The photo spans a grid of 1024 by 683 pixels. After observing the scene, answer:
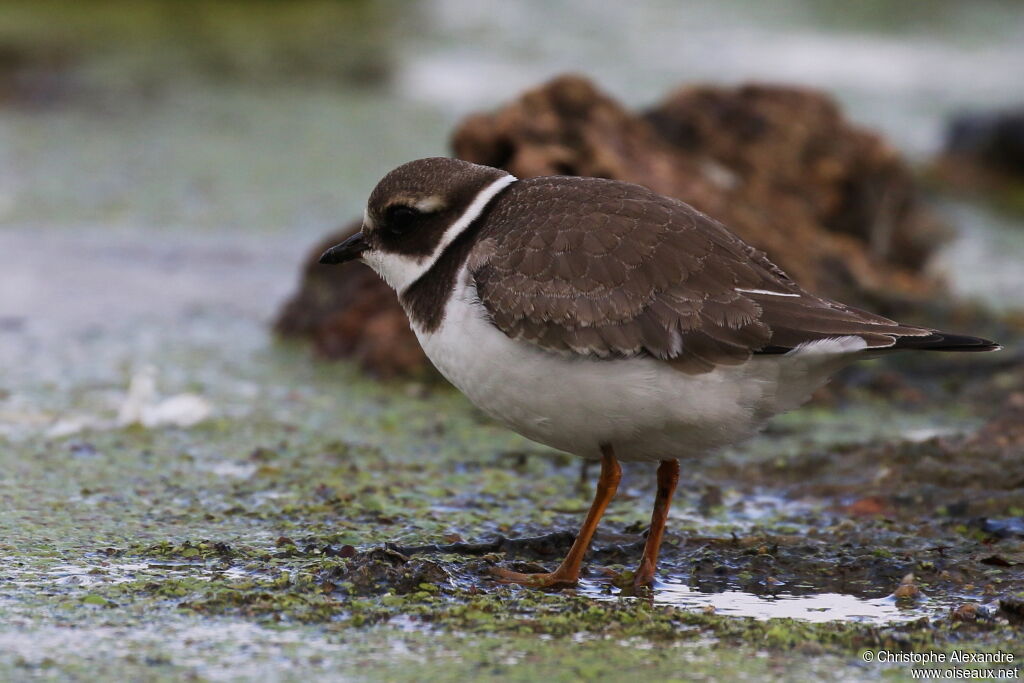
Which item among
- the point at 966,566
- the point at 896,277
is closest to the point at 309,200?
the point at 896,277

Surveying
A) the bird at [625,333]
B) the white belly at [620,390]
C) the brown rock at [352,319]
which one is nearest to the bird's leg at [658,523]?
the bird at [625,333]

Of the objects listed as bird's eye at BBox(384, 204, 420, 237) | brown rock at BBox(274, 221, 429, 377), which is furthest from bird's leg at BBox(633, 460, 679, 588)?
brown rock at BBox(274, 221, 429, 377)

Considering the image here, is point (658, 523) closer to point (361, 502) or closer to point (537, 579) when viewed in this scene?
point (537, 579)

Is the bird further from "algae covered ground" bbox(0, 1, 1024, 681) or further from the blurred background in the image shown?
the blurred background

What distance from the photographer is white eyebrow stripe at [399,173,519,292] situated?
476 centimetres

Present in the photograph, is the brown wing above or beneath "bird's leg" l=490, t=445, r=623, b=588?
above

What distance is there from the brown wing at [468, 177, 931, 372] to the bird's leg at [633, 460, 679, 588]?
25.2 inches

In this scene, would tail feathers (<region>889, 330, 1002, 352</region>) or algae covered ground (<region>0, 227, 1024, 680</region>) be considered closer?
algae covered ground (<region>0, 227, 1024, 680</region>)

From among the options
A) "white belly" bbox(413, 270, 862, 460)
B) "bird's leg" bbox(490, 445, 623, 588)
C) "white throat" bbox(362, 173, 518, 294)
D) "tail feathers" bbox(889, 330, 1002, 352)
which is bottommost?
"bird's leg" bbox(490, 445, 623, 588)

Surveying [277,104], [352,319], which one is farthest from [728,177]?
[277,104]

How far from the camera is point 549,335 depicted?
14.0 ft

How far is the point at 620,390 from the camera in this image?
421cm

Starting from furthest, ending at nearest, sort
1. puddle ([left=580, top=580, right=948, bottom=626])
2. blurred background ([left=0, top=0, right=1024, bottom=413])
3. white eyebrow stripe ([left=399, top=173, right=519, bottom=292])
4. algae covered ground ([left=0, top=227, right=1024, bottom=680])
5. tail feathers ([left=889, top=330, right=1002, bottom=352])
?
blurred background ([left=0, top=0, right=1024, bottom=413]) < white eyebrow stripe ([left=399, top=173, right=519, bottom=292]) < puddle ([left=580, top=580, right=948, bottom=626]) < tail feathers ([left=889, top=330, right=1002, bottom=352]) < algae covered ground ([left=0, top=227, right=1024, bottom=680])

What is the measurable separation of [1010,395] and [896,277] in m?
2.07
